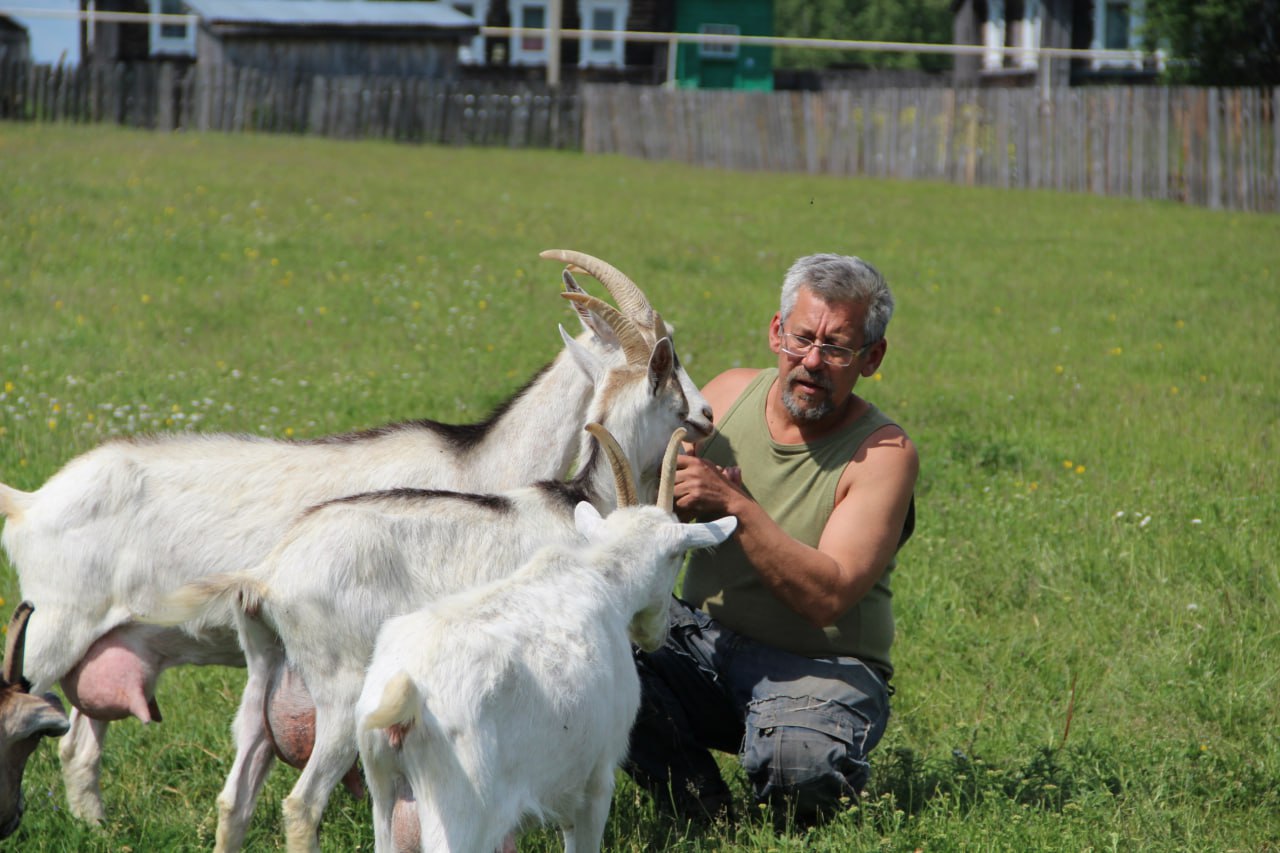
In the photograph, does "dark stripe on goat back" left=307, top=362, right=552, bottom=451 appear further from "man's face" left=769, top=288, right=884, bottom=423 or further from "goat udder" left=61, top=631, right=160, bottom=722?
"man's face" left=769, top=288, right=884, bottom=423

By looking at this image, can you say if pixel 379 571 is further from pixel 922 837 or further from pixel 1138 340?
pixel 1138 340

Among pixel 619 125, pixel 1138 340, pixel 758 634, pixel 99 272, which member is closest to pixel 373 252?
pixel 99 272

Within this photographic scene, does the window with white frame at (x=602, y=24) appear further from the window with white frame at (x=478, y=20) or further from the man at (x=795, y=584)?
the man at (x=795, y=584)

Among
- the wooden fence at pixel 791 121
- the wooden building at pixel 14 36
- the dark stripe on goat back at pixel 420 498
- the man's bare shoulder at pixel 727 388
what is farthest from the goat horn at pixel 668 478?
the wooden building at pixel 14 36

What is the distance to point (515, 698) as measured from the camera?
2896 mm

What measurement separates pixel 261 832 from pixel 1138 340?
26.7 ft

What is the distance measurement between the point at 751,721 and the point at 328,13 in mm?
31150

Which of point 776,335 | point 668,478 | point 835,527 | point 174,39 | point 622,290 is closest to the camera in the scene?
point 668,478

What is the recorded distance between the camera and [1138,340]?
33.3ft

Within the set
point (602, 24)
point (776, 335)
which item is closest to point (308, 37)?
point (602, 24)

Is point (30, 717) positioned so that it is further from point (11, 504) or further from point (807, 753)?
point (807, 753)

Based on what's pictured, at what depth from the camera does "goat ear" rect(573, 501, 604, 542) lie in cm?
346

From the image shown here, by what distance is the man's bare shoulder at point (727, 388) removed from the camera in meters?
4.54

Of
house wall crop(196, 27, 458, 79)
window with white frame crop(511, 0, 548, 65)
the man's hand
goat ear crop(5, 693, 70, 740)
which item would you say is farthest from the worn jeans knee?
window with white frame crop(511, 0, 548, 65)
